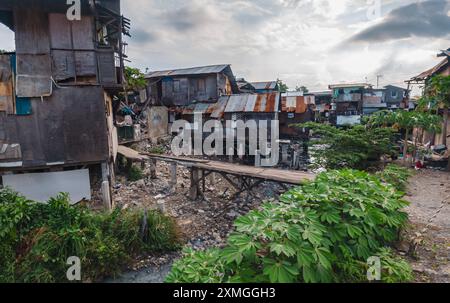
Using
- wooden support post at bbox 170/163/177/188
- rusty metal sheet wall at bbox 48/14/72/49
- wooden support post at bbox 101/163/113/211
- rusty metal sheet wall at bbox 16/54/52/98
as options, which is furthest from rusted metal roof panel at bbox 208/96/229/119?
rusty metal sheet wall at bbox 16/54/52/98

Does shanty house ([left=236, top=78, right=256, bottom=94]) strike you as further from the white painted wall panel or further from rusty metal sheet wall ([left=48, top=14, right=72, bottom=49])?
the white painted wall panel

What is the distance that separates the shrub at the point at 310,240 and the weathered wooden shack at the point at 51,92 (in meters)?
6.94

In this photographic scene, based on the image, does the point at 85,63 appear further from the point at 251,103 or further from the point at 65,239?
the point at 251,103

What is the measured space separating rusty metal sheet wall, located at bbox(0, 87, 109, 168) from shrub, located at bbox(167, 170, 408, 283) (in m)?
6.78

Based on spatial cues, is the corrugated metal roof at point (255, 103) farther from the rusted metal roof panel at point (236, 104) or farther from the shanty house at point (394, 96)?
the shanty house at point (394, 96)

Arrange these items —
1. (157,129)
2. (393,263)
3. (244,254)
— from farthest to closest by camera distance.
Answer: (157,129) → (393,263) → (244,254)

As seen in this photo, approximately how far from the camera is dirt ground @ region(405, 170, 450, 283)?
10.5ft

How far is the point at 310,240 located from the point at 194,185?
296 inches

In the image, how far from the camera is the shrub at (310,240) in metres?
2.56

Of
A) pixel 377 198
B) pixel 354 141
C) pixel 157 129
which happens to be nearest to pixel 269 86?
pixel 157 129

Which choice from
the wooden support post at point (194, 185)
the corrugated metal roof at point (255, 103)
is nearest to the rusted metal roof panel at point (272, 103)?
the corrugated metal roof at point (255, 103)

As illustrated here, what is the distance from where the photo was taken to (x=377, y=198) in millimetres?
3453

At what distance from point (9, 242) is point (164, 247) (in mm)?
3716

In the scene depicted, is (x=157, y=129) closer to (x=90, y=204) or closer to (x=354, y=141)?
(x=90, y=204)
